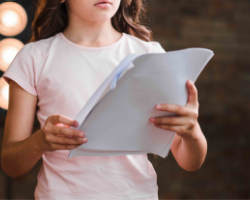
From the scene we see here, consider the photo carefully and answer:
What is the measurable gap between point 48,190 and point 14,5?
3.96 ft

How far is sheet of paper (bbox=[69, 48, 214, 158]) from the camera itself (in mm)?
529

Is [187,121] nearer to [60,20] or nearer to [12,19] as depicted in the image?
[60,20]

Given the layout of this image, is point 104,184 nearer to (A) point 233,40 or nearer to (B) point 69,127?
(B) point 69,127

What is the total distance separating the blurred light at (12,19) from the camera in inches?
60.4

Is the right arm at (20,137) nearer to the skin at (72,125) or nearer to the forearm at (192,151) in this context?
the skin at (72,125)

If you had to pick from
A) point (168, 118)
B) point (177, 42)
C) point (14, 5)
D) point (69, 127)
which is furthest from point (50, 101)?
point (177, 42)

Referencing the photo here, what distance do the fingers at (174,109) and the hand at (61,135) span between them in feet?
0.56

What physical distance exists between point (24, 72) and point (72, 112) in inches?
6.8

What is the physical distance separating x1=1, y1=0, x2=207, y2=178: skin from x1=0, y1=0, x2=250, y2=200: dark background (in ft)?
4.77

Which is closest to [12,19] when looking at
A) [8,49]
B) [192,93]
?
[8,49]

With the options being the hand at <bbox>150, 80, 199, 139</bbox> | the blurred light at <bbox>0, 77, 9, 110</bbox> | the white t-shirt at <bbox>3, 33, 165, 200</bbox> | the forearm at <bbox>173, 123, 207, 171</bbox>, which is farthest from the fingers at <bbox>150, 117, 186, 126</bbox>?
the blurred light at <bbox>0, 77, 9, 110</bbox>

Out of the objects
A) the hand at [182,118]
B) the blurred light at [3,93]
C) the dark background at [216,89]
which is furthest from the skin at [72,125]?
the dark background at [216,89]

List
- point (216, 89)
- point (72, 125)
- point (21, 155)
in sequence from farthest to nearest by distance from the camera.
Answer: point (216, 89), point (21, 155), point (72, 125)

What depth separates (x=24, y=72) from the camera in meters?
0.74
